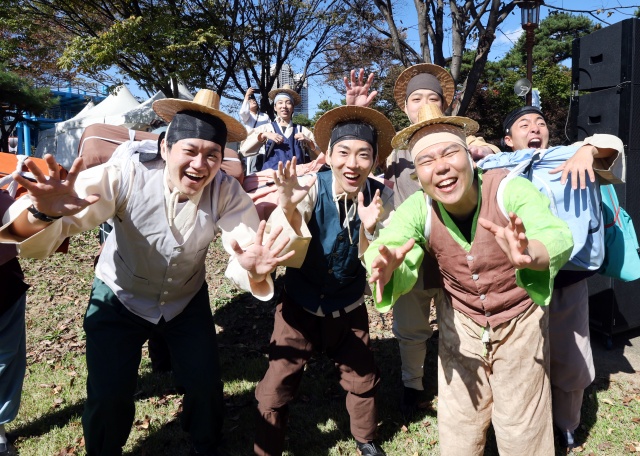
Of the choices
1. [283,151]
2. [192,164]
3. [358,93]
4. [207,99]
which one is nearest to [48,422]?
[192,164]

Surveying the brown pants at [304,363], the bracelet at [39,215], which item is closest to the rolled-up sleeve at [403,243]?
the brown pants at [304,363]

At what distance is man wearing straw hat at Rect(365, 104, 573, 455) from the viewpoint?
208 cm

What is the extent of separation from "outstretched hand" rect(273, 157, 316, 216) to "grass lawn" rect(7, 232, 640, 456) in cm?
163

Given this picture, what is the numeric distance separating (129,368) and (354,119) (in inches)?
73.6

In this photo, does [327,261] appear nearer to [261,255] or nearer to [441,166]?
[261,255]

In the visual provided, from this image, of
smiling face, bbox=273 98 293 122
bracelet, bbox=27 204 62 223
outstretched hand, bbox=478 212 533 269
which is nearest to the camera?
outstretched hand, bbox=478 212 533 269

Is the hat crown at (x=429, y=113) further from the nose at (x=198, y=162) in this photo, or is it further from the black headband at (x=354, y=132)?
the nose at (x=198, y=162)

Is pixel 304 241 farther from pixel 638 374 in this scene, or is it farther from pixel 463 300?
pixel 638 374

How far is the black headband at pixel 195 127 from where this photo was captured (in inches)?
93.8

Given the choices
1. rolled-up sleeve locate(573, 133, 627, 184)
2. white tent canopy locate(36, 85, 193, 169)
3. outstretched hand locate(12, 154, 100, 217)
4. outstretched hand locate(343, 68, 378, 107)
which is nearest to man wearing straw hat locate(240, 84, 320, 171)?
outstretched hand locate(343, 68, 378, 107)

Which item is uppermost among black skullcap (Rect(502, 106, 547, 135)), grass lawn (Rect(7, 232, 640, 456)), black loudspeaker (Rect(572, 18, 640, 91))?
black loudspeaker (Rect(572, 18, 640, 91))

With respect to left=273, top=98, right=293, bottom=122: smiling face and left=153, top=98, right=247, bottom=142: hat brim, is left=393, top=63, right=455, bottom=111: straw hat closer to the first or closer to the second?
left=153, top=98, right=247, bottom=142: hat brim

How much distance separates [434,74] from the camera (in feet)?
10.9

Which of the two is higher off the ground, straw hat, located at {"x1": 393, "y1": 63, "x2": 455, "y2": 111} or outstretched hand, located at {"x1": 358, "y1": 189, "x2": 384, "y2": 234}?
straw hat, located at {"x1": 393, "y1": 63, "x2": 455, "y2": 111}
